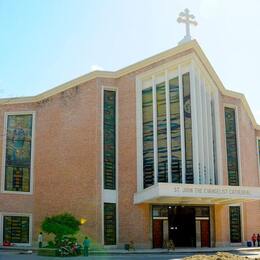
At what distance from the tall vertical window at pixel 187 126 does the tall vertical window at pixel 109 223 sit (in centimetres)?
555

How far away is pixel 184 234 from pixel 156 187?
7561 millimetres

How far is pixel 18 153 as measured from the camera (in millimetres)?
35625

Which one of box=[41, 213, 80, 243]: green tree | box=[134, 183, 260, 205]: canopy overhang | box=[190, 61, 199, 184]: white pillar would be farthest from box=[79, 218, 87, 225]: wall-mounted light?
box=[190, 61, 199, 184]: white pillar

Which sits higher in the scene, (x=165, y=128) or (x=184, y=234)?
(x=165, y=128)

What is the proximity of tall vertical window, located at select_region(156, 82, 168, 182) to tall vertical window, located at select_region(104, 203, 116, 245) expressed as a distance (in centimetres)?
388

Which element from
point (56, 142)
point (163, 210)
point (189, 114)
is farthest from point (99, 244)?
point (189, 114)

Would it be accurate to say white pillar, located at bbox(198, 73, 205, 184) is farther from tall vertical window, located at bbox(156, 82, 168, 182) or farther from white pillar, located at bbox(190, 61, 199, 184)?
tall vertical window, located at bbox(156, 82, 168, 182)

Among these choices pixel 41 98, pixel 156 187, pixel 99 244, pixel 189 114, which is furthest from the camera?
pixel 41 98

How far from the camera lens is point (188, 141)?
3347 cm

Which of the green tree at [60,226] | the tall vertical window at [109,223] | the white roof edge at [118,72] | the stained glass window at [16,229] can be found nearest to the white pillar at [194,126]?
the white roof edge at [118,72]

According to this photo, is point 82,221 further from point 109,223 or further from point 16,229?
A: point 16,229

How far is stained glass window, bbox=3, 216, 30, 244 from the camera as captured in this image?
1331 inches

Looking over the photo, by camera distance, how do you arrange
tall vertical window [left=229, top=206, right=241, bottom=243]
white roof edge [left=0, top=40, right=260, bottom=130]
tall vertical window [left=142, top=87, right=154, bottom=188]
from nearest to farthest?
1. tall vertical window [left=142, top=87, right=154, bottom=188]
2. white roof edge [left=0, top=40, right=260, bottom=130]
3. tall vertical window [left=229, top=206, right=241, bottom=243]

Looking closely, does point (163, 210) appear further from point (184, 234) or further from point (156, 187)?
point (156, 187)
